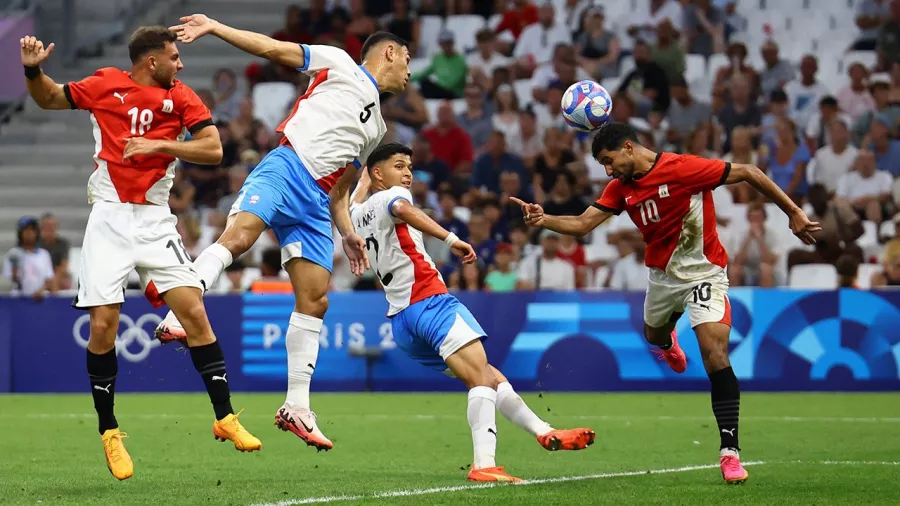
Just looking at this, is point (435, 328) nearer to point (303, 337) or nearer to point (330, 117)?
point (303, 337)

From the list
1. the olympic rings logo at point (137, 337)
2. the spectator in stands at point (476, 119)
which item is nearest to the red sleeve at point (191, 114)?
the olympic rings logo at point (137, 337)

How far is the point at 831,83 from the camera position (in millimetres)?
21797

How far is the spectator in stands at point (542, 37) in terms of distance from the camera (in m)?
22.8

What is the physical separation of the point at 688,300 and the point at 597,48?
13.0 metres

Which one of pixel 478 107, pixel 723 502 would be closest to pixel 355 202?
pixel 723 502

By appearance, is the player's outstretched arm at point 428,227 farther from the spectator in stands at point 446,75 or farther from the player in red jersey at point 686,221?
the spectator in stands at point 446,75

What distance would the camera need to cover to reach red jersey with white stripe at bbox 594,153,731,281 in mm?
9453

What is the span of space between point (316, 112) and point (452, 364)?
6.13 feet

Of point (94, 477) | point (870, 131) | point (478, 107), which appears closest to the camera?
point (94, 477)

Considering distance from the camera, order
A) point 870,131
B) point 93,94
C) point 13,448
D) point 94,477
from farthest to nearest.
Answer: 1. point 870,131
2. point 13,448
3. point 94,477
4. point 93,94

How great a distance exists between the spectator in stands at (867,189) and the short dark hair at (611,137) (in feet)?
33.9

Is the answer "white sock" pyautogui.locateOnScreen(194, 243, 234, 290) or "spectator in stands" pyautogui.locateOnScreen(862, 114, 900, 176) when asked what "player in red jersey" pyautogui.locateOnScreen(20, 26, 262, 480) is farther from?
"spectator in stands" pyautogui.locateOnScreen(862, 114, 900, 176)

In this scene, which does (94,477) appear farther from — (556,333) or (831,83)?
(831,83)

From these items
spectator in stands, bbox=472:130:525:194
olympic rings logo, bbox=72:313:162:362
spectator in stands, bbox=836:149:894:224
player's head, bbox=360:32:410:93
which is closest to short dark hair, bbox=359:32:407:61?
player's head, bbox=360:32:410:93
